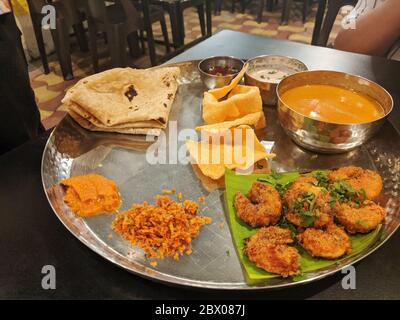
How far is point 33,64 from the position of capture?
5.00 metres

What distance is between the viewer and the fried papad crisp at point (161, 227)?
3.60 feet

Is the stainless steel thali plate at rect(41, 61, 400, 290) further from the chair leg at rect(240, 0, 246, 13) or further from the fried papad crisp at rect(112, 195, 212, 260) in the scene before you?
the chair leg at rect(240, 0, 246, 13)

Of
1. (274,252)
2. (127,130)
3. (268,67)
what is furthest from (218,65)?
(274,252)

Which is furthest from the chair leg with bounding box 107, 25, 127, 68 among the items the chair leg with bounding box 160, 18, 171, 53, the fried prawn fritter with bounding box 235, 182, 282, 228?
the fried prawn fritter with bounding box 235, 182, 282, 228

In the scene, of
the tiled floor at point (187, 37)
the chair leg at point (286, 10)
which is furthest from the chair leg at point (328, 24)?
the chair leg at point (286, 10)

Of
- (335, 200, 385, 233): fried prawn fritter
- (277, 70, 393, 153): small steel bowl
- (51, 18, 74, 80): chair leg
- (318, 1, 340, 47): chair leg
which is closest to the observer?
(335, 200, 385, 233): fried prawn fritter

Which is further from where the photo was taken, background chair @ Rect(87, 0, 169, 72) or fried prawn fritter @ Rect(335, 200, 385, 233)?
background chair @ Rect(87, 0, 169, 72)

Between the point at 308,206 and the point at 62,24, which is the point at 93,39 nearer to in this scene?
the point at 62,24

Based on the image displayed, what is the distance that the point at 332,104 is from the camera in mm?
1563

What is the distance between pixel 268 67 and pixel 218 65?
29cm

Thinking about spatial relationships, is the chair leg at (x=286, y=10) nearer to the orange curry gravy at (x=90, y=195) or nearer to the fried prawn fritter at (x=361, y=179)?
the fried prawn fritter at (x=361, y=179)

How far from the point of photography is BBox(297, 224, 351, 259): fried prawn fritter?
1.02m

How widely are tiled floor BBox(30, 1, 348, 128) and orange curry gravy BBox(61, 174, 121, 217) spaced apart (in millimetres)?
2519
